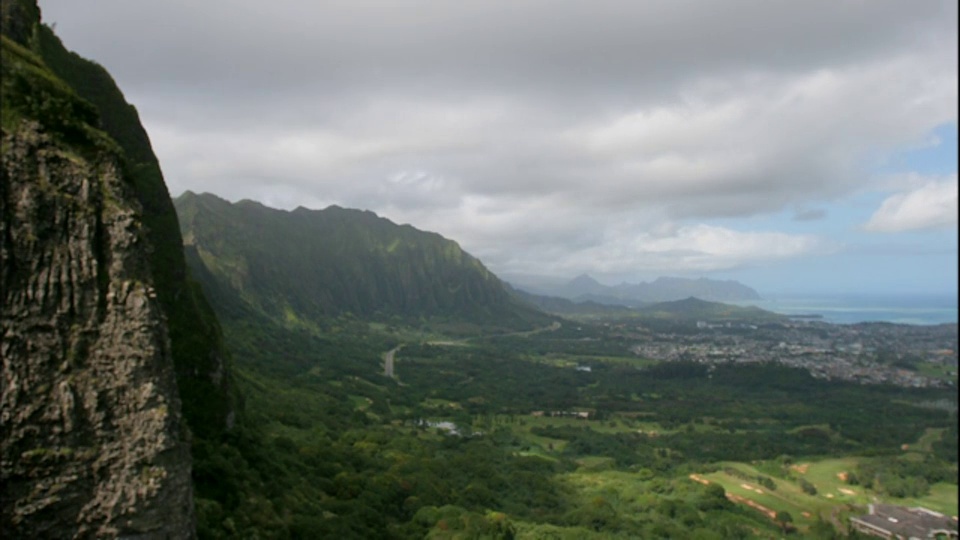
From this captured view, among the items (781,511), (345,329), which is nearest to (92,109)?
(781,511)

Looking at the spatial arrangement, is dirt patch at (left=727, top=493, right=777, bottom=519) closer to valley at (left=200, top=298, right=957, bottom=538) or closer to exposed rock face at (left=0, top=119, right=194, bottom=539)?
valley at (left=200, top=298, right=957, bottom=538)

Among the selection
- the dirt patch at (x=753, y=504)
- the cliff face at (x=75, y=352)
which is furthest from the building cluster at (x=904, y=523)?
the cliff face at (x=75, y=352)

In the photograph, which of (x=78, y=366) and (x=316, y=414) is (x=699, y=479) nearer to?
(x=316, y=414)

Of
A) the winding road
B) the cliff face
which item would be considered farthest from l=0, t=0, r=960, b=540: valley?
the winding road

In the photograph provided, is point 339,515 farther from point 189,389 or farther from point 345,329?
point 345,329

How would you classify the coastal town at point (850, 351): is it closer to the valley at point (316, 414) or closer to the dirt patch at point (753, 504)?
the valley at point (316, 414)

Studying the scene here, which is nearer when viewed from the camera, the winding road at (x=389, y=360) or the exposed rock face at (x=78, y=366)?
the exposed rock face at (x=78, y=366)
